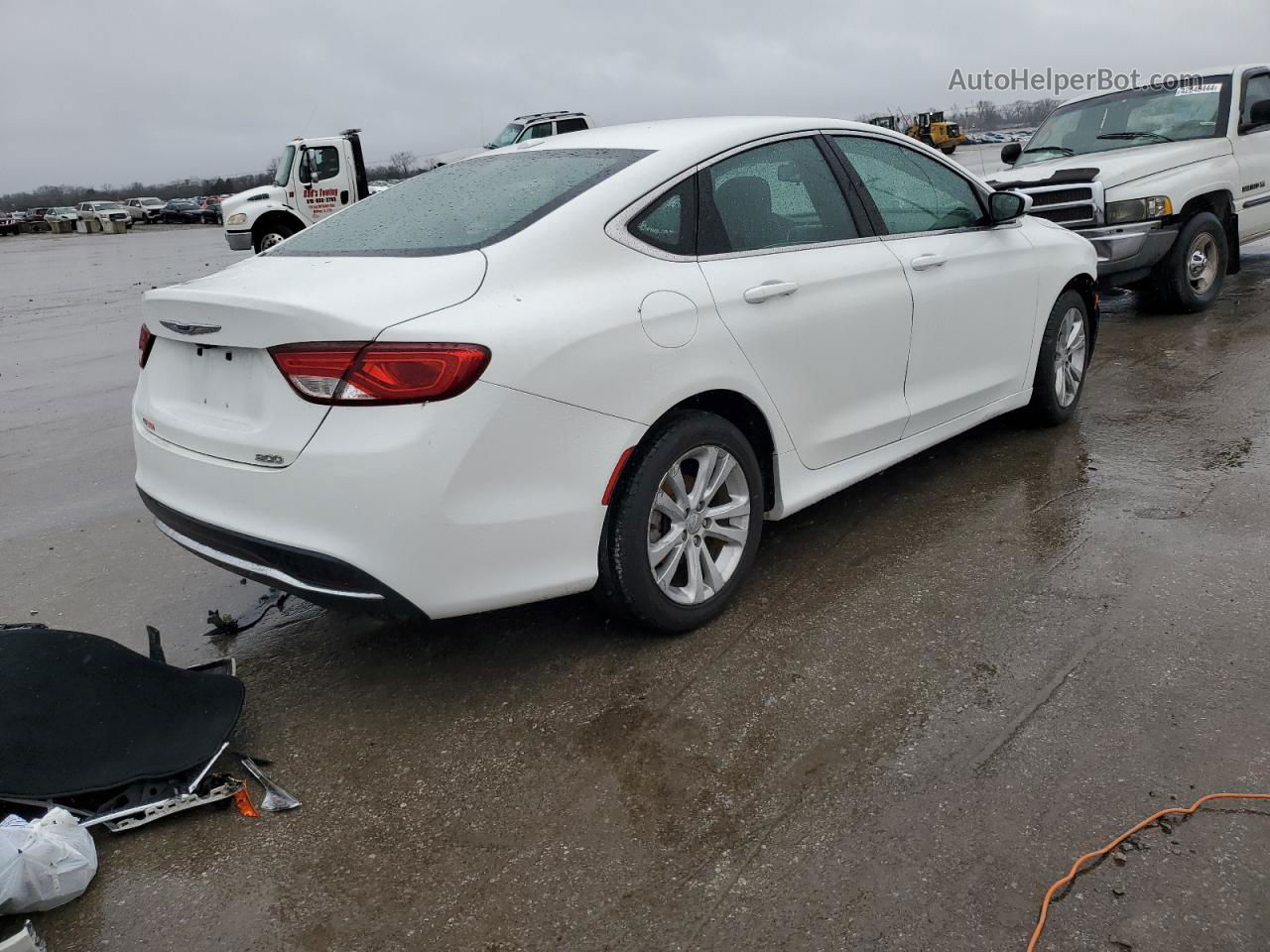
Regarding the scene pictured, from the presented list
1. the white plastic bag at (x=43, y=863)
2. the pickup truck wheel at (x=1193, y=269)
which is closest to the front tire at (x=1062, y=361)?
the pickup truck wheel at (x=1193, y=269)

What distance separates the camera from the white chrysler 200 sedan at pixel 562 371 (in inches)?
105

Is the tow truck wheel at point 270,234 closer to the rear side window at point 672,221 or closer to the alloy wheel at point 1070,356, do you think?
the alloy wheel at point 1070,356

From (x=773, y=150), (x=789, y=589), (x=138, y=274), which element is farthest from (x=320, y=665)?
(x=138, y=274)

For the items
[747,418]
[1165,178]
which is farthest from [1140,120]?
[747,418]

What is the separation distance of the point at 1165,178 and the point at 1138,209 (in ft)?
1.26

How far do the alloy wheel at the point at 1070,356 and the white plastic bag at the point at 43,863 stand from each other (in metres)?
4.60

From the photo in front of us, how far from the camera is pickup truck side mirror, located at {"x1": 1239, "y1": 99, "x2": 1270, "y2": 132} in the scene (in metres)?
8.49

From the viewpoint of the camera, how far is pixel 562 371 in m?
2.81

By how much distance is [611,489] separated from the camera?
300 centimetres

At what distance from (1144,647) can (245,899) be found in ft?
8.63

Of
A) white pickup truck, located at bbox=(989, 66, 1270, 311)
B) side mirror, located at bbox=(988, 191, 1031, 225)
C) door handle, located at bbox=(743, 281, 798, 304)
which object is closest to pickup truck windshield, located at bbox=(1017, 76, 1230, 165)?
white pickup truck, located at bbox=(989, 66, 1270, 311)

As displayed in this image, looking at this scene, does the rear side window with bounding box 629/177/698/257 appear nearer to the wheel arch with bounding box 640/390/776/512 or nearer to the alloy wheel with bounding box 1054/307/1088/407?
the wheel arch with bounding box 640/390/776/512

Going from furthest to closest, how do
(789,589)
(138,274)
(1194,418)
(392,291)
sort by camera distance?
(138,274)
(1194,418)
(789,589)
(392,291)

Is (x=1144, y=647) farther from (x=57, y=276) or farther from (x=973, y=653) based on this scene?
(x=57, y=276)
